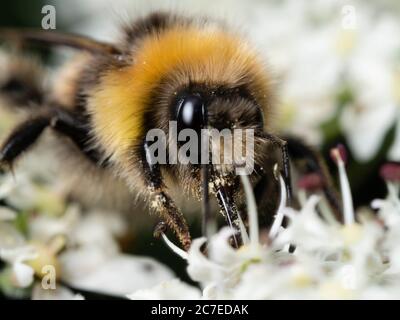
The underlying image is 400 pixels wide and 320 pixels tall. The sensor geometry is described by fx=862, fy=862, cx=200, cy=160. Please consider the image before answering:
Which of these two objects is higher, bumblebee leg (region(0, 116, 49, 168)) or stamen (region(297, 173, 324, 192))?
bumblebee leg (region(0, 116, 49, 168))

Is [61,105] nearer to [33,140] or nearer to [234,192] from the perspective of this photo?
[33,140]

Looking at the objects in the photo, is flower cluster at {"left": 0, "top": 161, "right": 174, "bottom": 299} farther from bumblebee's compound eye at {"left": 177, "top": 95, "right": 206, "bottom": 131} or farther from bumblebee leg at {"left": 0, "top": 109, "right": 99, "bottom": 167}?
bumblebee's compound eye at {"left": 177, "top": 95, "right": 206, "bottom": 131}

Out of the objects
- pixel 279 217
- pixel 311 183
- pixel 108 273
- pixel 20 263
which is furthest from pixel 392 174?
pixel 20 263

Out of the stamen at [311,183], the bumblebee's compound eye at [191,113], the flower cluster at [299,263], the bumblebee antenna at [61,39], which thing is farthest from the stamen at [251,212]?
the bumblebee antenna at [61,39]

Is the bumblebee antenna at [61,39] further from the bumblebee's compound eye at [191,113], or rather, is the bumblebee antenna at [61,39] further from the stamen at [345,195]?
the stamen at [345,195]

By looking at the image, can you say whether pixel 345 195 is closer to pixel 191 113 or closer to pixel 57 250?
pixel 191 113

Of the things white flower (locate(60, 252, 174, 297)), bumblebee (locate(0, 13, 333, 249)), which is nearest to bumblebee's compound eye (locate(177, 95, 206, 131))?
bumblebee (locate(0, 13, 333, 249))

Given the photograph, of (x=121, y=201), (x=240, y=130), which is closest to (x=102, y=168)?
(x=121, y=201)
